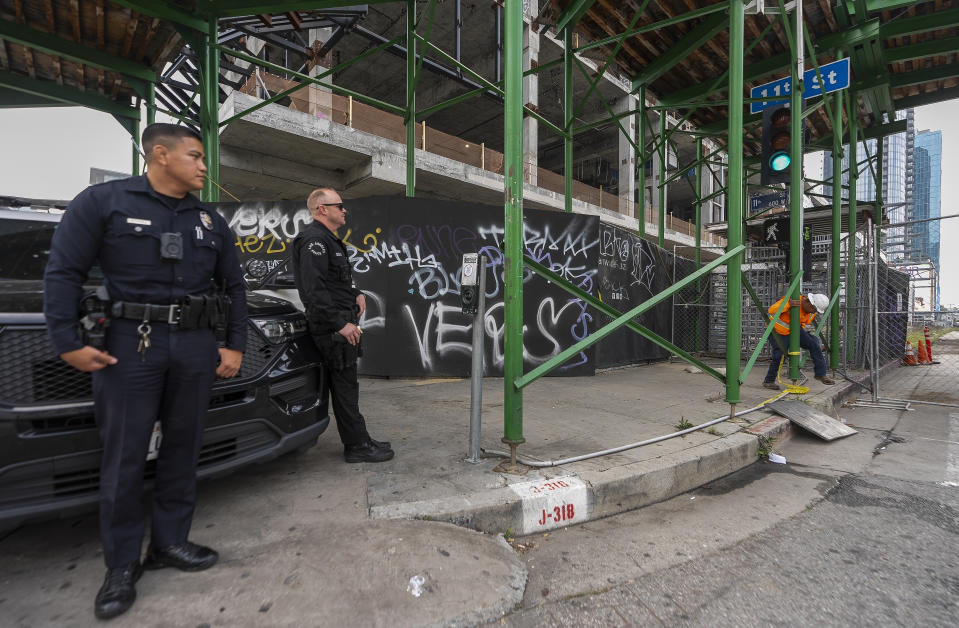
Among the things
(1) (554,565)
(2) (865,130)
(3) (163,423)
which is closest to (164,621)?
(3) (163,423)

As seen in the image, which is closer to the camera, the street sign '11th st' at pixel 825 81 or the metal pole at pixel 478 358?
the metal pole at pixel 478 358

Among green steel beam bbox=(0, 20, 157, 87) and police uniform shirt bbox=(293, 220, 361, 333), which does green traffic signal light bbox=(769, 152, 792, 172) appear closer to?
police uniform shirt bbox=(293, 220, 361, 333)

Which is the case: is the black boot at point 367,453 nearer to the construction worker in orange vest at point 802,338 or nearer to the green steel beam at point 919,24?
the construction worker in orange vest at point 802,338

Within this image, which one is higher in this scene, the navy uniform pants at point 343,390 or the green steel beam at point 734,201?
the green steel beam at point 734,201

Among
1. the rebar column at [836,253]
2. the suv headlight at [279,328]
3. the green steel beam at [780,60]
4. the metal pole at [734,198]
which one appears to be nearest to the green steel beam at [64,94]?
the suv headlight at [279,328]

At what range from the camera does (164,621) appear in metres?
1.58

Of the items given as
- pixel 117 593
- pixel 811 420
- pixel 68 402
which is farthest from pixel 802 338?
pixel 68 402

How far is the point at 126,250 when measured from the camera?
1.75 metres

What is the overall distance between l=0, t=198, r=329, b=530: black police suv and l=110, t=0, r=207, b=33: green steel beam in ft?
16.4

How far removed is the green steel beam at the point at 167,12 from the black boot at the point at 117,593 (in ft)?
22.6

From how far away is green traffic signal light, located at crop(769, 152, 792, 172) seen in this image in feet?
17.4

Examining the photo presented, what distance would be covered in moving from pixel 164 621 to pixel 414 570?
0.87 metres

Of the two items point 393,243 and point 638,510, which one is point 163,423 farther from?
point 393,243

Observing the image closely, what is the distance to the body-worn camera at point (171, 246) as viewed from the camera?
1771 mm
